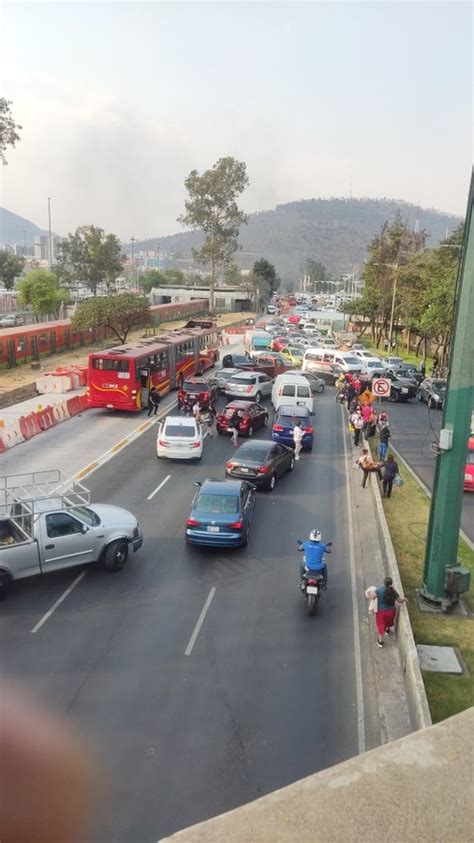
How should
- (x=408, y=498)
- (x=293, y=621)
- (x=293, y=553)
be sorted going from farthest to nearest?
(x=408, y=498), (x=293, y=553), (x=293, y=621)

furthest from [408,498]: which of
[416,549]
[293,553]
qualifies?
[293,553]

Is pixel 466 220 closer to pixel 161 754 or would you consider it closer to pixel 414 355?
pixel 161 754

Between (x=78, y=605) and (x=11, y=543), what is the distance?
1812 millimetres

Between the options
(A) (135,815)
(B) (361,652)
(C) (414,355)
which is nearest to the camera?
(A) (135,815)

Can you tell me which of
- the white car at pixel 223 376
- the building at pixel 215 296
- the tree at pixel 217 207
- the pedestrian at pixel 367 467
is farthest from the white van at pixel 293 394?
the building at pixel 215 296

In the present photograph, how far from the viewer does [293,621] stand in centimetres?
1270

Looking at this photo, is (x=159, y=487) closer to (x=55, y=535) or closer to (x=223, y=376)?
(x=55, y=535)

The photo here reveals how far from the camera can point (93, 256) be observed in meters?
98.8

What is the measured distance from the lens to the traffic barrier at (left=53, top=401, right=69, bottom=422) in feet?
97.3

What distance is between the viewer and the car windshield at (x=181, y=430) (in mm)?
23562

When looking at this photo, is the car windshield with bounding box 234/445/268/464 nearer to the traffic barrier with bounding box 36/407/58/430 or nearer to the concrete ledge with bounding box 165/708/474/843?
the traffic barrier with bounding box 36/407/58/430

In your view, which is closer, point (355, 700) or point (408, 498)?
point (355, 700)

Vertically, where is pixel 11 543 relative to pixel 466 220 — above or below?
below

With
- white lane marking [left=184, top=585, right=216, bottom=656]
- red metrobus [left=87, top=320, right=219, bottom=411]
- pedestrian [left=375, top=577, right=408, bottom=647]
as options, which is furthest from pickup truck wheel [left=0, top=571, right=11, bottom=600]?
red metrobus [left=87, top=320, right=219, bottom=411]
